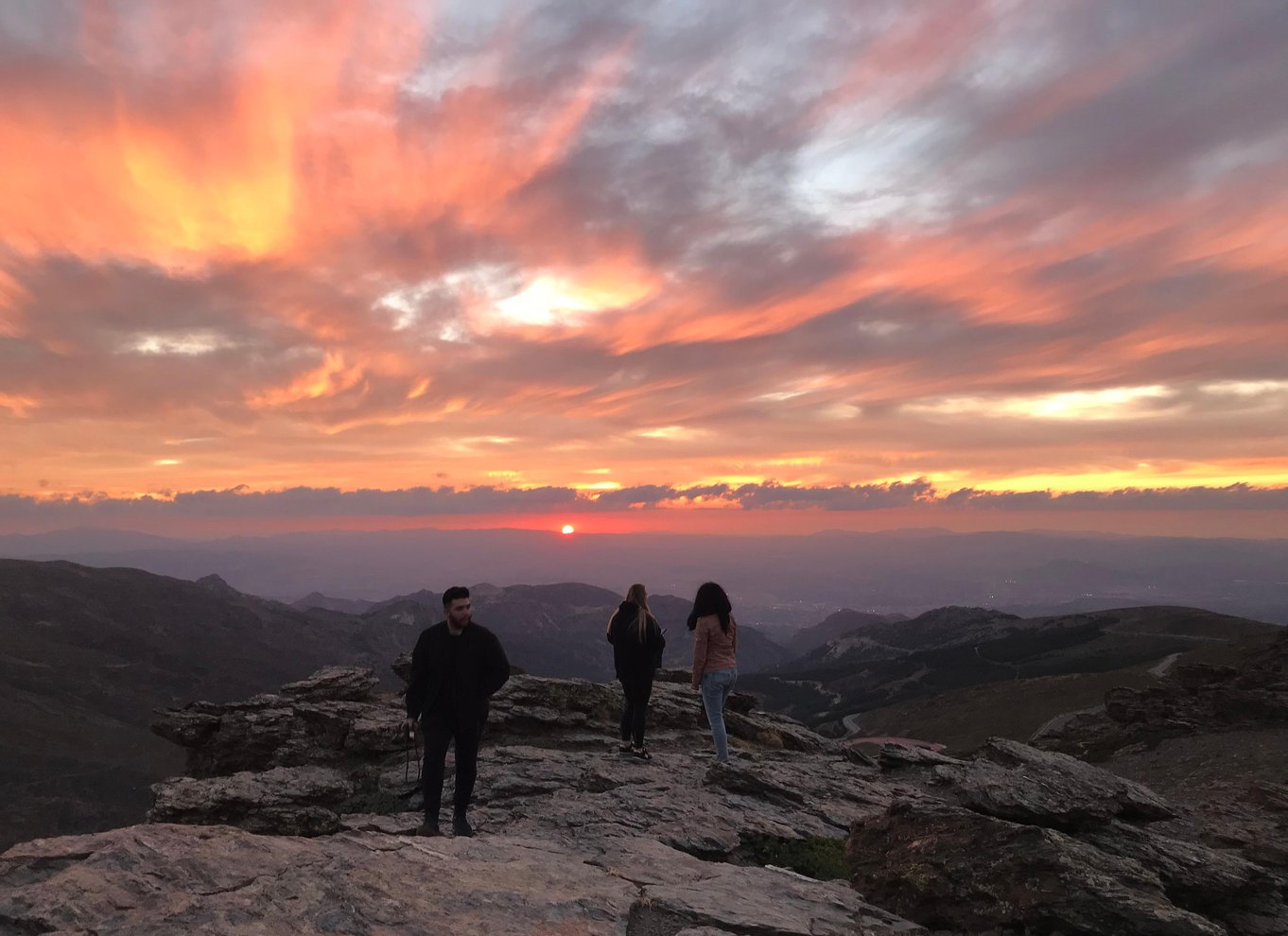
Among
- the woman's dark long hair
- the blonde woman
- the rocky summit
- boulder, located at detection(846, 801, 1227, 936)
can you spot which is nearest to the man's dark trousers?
the rocky summit

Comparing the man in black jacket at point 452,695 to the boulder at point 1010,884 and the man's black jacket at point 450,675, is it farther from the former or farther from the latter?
the boulder at point 1010,884

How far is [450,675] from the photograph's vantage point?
1149cm

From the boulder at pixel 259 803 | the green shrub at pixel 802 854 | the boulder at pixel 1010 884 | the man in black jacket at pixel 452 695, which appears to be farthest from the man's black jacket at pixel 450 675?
the boulder at pixel 1010 884

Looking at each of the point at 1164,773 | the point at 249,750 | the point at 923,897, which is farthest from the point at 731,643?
the point at 1164,773

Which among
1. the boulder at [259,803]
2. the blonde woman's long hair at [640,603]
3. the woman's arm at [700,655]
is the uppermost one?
the blonde woman's long hair at [640,603]

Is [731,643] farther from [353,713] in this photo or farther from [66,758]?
[66,758]

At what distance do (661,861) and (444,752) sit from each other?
13.3 feet

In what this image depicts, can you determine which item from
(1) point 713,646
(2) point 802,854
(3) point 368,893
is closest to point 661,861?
(2) point 802,854

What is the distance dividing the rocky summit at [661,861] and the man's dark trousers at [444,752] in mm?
829

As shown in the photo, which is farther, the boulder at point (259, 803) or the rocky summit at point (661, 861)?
the boulder at point (259, 803)

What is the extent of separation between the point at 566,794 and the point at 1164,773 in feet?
75.0

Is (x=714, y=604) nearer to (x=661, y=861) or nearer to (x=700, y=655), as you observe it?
(x=700, y=655)

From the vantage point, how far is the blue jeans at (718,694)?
15.8 m

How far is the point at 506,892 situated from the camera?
729 cm
